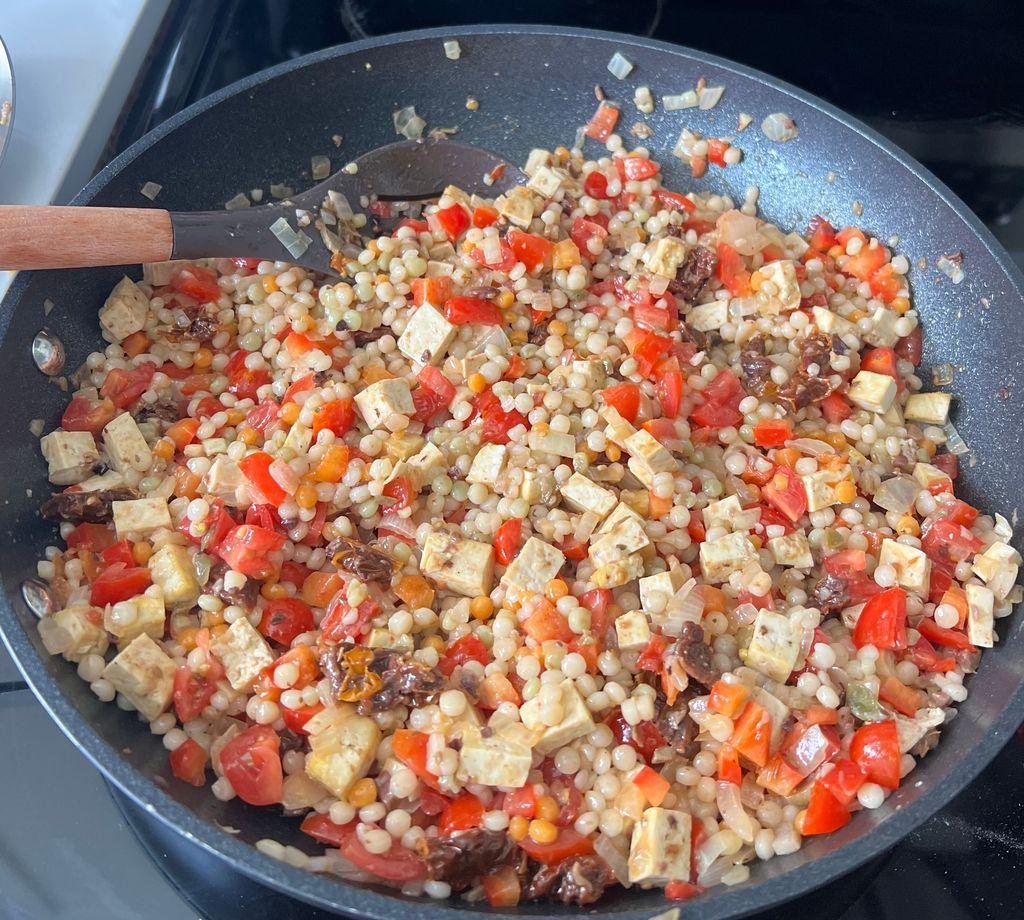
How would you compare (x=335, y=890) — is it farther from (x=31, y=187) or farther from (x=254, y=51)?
(x=254, y=51)

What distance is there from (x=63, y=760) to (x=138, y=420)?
2.51 feet

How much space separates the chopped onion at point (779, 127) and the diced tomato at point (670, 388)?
73cm

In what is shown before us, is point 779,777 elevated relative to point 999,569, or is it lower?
lower

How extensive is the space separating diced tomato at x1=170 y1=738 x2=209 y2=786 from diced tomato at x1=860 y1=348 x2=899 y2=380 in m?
1.72

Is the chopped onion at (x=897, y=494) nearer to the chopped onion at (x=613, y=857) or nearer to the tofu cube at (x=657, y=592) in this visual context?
the tofu cube at (x=657, y=592)

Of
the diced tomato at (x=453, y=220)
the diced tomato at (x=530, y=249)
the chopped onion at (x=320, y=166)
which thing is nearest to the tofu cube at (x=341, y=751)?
the diced tomato at (x=530, y=249)

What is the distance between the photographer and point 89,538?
2090 millimetres

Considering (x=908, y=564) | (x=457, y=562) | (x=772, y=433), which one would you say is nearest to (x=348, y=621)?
(x=457, y=562)

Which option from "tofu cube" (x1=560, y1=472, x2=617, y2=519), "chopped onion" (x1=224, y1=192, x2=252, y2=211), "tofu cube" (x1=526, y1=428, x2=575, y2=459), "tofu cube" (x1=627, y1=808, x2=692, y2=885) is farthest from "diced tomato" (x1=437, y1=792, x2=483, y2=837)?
"chopped onion" (x1=224, y1=192, x2=252, y2=211)

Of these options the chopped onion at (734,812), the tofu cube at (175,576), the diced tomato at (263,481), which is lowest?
the tofu cube at (175,576)

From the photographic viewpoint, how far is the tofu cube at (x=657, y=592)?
1966 millimetres

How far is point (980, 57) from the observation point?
296 cm

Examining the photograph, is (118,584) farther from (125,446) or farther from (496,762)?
(496,762)

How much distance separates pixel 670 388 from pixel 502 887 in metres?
1.15
